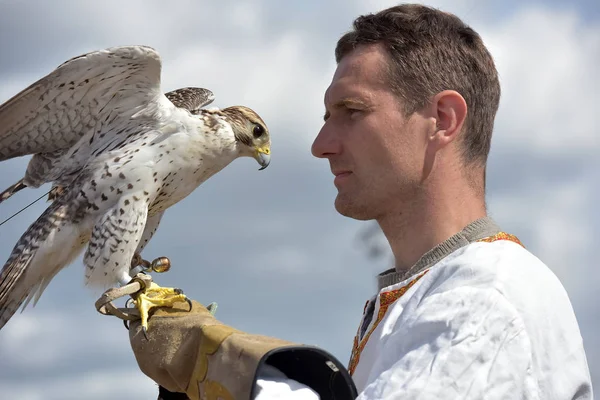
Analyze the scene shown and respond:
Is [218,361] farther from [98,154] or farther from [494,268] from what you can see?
[98,154]

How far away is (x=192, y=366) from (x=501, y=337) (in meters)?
0.71

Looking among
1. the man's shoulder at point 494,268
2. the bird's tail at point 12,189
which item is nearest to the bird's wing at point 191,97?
the bird's tail at point 12,189

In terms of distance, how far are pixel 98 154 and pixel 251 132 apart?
1.07 m

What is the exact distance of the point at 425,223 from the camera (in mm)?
2109

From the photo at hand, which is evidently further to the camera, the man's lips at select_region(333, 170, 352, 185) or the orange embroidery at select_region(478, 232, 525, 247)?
the man's lips at select_region(333, 170, 352, 185)

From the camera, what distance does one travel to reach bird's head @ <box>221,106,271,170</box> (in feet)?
18.1

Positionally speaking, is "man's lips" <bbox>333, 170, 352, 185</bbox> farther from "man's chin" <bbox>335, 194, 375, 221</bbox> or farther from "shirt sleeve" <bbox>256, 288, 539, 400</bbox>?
"shirt sleeve" <bbox>256, 288, 539, 400</bbox>

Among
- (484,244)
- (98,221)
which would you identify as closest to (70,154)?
(98,221)

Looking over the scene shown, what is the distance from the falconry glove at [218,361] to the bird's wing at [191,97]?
3.59 meters

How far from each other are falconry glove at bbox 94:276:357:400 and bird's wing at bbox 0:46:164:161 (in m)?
2.87

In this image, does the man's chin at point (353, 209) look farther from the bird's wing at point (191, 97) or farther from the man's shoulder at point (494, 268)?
the bird's wing at point (191, 97)

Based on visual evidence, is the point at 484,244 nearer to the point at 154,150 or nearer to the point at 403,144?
the point at 403,144

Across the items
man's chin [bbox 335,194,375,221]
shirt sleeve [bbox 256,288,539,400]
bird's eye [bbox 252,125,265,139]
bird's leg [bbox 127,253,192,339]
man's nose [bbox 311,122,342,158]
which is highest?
bird's eye [bbox 252,125,265,139]

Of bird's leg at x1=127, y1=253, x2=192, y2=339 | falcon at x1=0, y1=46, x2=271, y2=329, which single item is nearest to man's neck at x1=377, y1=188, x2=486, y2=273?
bird's leg at x1=127, y1=253, x2=192, y2=339
